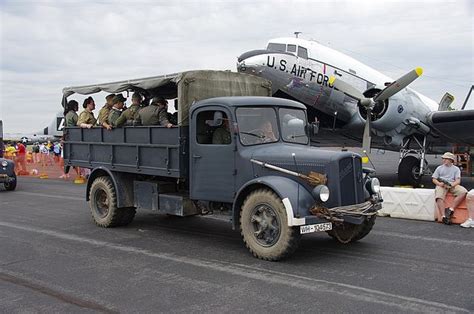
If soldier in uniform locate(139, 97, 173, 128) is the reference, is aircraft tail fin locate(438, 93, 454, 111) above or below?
above

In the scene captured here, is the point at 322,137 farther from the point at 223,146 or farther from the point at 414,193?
the point at 223,146

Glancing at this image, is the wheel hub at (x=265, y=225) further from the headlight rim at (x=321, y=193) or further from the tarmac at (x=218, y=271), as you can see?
the headlight rim at (x=321, y=193)

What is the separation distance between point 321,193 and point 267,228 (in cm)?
95

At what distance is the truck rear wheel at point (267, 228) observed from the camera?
646 centimetres

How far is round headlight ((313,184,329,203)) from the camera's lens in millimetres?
6405

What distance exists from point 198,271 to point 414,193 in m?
5.94

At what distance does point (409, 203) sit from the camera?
1034 centimetres

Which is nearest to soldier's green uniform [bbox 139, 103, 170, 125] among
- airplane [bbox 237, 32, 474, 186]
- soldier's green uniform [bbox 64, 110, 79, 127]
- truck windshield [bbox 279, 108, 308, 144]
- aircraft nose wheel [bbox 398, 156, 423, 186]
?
truck windshield [bbox 279, 108, 308, 144]

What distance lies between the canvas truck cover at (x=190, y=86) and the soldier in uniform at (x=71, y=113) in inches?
33.7

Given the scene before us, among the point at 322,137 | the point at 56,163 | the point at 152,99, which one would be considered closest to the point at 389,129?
the point at 322,137

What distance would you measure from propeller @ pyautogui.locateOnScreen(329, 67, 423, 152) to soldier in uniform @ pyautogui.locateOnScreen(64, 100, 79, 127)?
28.5ft

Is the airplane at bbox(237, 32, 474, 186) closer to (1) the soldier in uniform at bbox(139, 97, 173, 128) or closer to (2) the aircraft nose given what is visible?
(2) the aircraft nose

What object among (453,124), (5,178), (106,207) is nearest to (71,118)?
(106,207)

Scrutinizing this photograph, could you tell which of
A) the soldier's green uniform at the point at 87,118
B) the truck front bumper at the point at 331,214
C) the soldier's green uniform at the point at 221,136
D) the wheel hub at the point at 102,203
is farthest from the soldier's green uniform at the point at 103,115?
the truck front bumper at the point at 331,214
